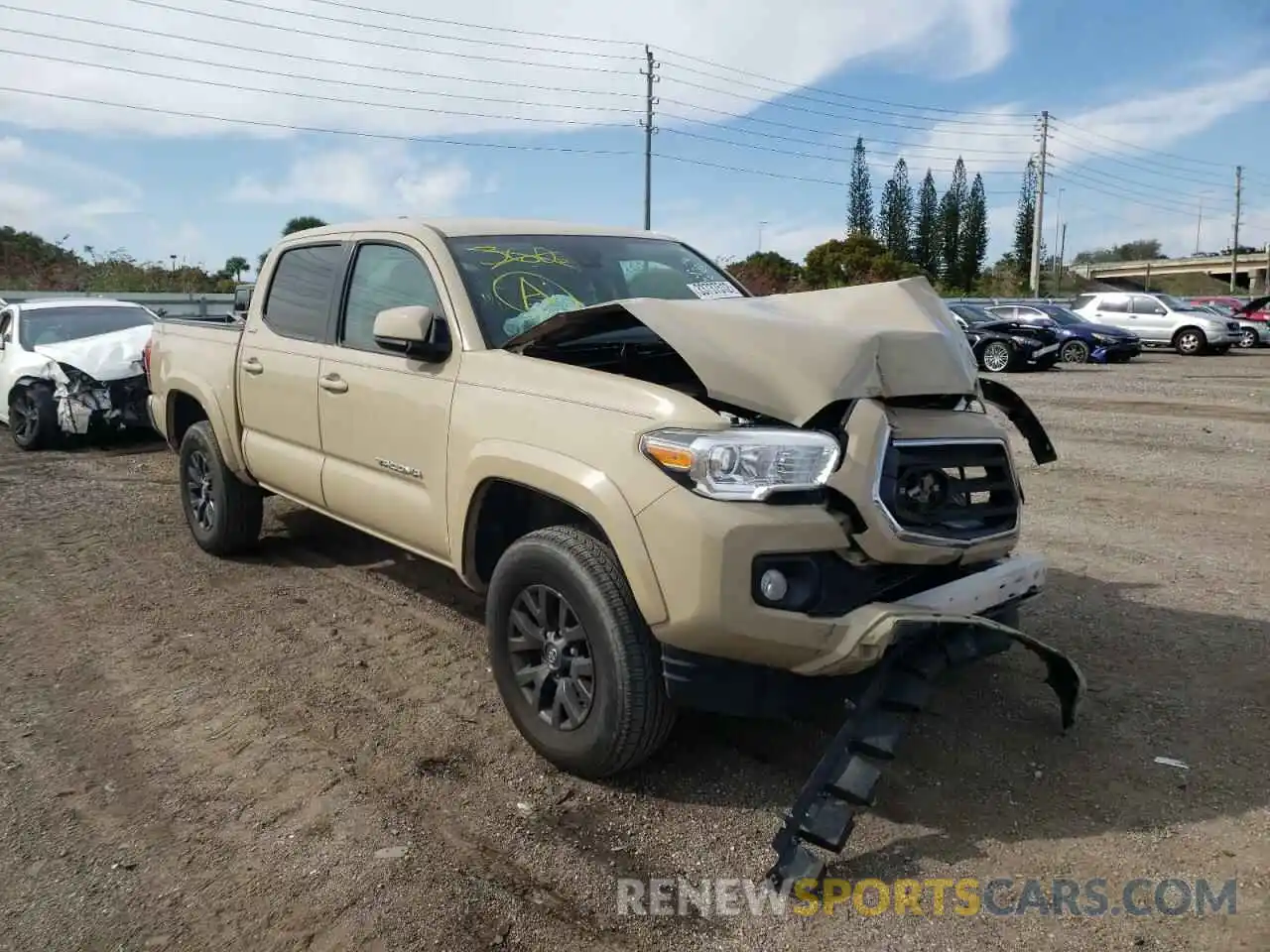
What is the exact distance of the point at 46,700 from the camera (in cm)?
426

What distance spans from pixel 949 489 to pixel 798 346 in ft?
2.28

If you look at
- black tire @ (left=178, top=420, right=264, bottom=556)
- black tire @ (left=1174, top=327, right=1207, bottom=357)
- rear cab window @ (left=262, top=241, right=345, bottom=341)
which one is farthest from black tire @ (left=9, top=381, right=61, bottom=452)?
black tire @ (left=1174, top=327, right=1207, bottom=357)

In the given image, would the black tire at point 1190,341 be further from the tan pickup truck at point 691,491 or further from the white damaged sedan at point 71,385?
the tan pickup truck at point 691,491

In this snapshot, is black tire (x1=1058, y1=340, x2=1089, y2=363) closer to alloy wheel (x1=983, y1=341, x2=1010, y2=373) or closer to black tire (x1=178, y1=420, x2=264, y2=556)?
alloy wheel (x1=983, y1=341, x2=1010, y2=373)

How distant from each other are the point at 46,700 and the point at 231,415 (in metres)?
2.02

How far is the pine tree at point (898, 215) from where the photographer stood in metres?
79.4

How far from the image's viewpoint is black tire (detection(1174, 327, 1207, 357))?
26.4m

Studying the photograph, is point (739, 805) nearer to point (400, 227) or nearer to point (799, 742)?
point (799, 742)

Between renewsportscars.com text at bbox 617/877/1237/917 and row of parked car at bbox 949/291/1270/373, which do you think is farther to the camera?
row of parked car at bbox 949/291/1270/373

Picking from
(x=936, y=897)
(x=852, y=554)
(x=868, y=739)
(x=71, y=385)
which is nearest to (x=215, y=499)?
(x=852, y=554)

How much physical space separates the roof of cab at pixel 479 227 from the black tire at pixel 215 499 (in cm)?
164

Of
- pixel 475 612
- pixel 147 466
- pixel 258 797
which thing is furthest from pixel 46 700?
pixel 147 466

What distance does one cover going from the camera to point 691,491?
303 centimetres

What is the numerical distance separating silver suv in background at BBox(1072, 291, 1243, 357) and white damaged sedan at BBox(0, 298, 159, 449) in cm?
2321
